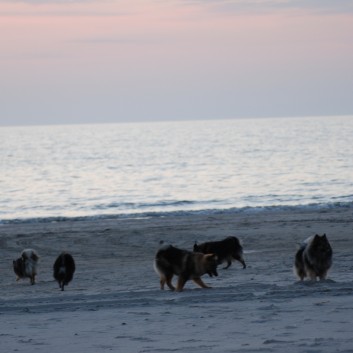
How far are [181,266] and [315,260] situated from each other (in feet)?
6.49

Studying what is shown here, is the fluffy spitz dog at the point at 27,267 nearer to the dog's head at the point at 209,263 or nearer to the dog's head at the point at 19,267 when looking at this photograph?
the dog's head at the point at 19,267

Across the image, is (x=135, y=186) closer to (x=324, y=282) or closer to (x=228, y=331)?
(x=324, y=282)

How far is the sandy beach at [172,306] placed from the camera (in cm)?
910

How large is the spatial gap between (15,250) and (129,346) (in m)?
13.2

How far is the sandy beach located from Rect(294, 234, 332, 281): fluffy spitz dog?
24 cm

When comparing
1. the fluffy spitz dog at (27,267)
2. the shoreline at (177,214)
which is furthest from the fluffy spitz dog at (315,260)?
the shoreline at (177,214)

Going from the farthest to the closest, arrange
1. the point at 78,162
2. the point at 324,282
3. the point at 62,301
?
1. the point at 78,162
2. the point at 324,282
3. the point at 62,301

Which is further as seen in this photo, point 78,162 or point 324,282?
point 78,162

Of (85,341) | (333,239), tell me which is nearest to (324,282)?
(85,341)

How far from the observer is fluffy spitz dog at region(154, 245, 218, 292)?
14086 millimetres

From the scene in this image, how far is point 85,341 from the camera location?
9.38m

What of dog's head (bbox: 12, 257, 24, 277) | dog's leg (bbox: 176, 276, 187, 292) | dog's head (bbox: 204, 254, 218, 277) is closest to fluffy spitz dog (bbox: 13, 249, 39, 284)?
dog's head (bbox: 12, 257, 24, 277)

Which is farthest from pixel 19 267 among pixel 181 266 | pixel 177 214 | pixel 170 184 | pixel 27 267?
pixel 170 184

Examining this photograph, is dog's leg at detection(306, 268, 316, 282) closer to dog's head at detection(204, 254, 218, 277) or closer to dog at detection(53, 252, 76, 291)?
dog's head at detection(204, 254, 218, 277)
